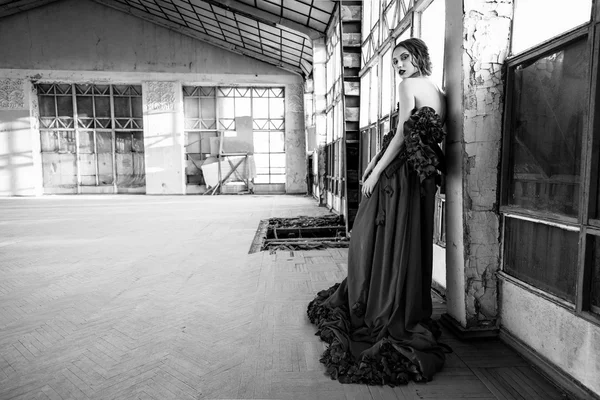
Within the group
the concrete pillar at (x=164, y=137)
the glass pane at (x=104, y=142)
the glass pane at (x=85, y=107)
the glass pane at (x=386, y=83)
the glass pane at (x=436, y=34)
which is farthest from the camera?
the glass pane at (x=104, y=142)

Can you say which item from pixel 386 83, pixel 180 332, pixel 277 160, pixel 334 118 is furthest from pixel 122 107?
pixel 180 332

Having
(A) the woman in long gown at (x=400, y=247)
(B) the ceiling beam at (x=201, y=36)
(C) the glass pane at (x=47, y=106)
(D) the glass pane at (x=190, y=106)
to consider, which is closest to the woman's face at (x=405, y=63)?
(A) the woman in long gown at (x=400, y=247)

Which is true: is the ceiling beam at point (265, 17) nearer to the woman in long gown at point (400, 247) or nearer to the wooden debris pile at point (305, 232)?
the wooden debris pile at point (305, 232)

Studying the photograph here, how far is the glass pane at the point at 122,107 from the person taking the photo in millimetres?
17141

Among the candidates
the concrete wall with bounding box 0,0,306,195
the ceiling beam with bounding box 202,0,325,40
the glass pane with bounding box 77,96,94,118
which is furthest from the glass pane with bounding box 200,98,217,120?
the ceiling beam with bounding box 202,0,325,40

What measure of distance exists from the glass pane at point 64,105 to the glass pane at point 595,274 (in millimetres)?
19989

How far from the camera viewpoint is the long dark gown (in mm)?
2202

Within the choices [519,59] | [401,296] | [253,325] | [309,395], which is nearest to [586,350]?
Answer: [401,296]

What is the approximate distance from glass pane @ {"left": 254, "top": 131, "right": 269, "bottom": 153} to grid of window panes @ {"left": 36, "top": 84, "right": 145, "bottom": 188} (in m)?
5.54

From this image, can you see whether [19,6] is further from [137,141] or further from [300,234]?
[300,234]

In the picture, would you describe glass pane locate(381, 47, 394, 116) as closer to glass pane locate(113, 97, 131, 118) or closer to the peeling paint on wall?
the peeling paint on wall

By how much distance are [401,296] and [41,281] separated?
13.3 ft

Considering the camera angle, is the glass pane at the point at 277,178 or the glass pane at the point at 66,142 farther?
the glass pane at the point at 277,178

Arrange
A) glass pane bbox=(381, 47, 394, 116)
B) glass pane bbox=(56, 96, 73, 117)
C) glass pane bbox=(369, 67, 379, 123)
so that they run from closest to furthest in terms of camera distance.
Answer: glass pane bbox=(381, 47, 394, 116), glass pane bbox=(369, 67, 379, 123), glass pane bbox=(56, 96, 73, 117)
